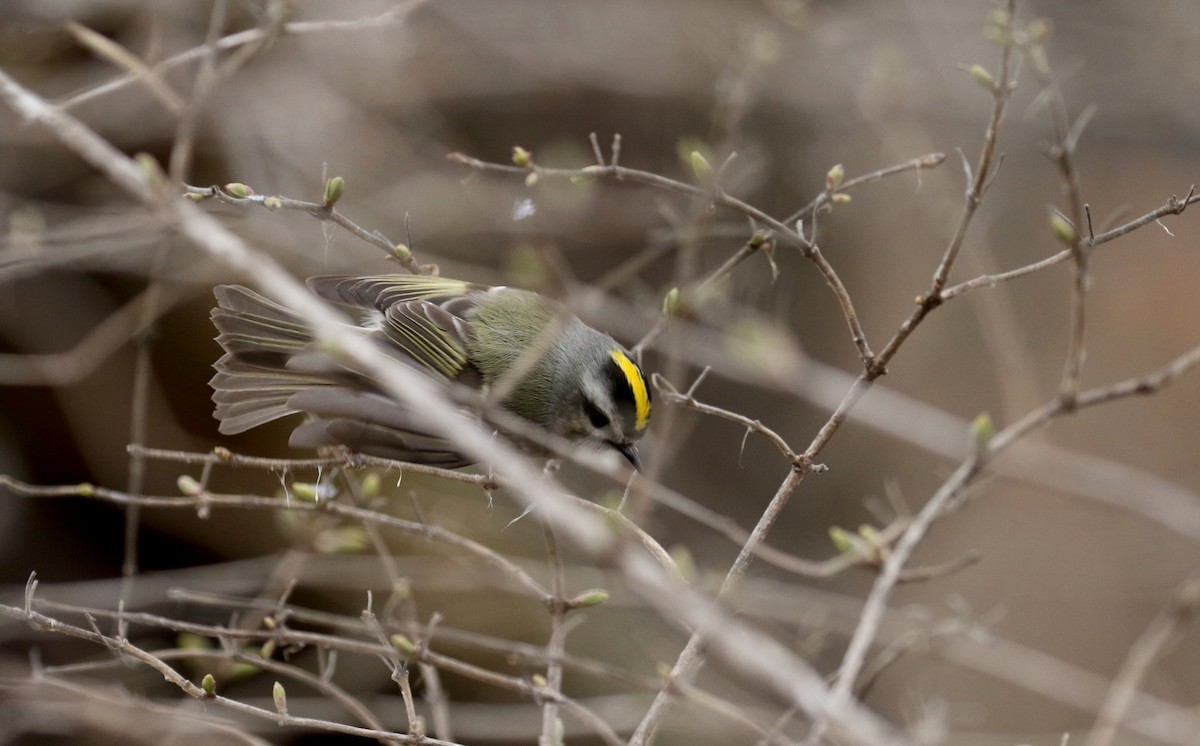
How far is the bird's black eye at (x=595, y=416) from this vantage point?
119 inches

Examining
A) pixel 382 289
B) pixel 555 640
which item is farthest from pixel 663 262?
pixel 555 640

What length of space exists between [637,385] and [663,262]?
363 centimetres

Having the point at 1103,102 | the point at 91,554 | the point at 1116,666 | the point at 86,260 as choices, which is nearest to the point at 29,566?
the point at 91,554

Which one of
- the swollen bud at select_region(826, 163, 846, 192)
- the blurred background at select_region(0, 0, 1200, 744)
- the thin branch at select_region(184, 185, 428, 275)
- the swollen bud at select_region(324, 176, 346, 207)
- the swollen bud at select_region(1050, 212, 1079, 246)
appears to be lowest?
the blurred background at select_region(0, 0, 1200, 744)

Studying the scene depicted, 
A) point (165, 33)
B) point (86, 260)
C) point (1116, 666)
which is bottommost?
point (1116, 666)

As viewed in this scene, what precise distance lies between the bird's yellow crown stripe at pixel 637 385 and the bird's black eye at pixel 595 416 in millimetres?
149

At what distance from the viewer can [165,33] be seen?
462 centimetres

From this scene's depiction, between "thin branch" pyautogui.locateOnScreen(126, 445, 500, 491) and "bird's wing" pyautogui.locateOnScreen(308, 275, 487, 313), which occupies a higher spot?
"bird's wing" pyautogui.locateOnScreen(308, 275, 487, 313)

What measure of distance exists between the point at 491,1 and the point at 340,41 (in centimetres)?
84

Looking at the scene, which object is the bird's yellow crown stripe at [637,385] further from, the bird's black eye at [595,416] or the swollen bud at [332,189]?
the swollen bud at [332,189]

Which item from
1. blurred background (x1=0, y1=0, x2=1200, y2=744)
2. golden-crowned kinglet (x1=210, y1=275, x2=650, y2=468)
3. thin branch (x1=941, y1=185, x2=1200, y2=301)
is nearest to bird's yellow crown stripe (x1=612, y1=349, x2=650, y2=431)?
golden-crowned kinglet (x1=210, y1=275, x2=650, y2=468)

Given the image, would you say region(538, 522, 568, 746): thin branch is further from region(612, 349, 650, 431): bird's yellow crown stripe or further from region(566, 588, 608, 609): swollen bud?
region(612, 349, 650, 431): bird's yellow crown stripe

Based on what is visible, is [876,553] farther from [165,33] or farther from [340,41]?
[340,41]

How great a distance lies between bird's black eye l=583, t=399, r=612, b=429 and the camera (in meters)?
3.02
